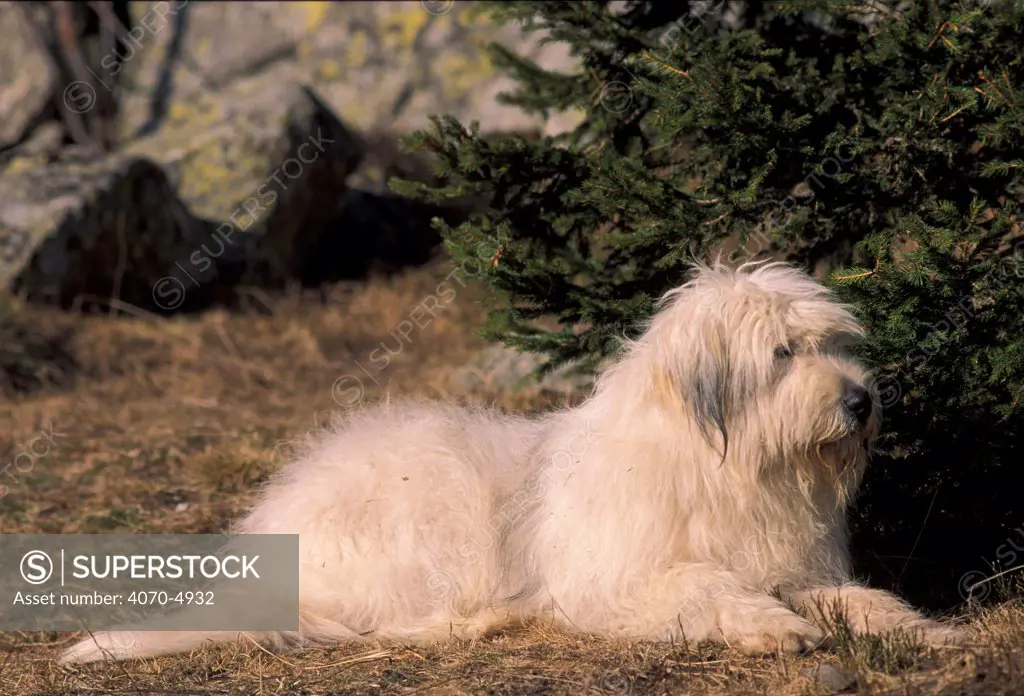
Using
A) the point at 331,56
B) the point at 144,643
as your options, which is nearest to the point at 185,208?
the point at 331,56

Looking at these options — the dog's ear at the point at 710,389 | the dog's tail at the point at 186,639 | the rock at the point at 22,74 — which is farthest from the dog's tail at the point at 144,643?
the rock at the point at 22,74

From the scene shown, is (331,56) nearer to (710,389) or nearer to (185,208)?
(185,208)

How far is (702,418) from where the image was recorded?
161 inches

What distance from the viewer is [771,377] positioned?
4086 millimetres

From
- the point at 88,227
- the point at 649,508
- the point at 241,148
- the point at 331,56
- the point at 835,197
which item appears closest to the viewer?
the point at 649,508

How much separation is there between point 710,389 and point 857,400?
1.62 feet

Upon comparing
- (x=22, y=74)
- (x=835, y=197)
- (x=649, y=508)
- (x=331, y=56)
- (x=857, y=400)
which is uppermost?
(x=22, y=74)

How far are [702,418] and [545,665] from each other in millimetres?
1034

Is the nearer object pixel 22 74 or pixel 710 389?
pixel 710 389

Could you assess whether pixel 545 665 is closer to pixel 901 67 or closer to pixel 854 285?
pixel 854 285

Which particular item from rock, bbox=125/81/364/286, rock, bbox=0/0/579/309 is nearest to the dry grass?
→ rock, bbox=0/0/579/309

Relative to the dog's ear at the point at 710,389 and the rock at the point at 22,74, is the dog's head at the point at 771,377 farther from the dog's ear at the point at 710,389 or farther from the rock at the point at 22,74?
the rock at the point at 22,74

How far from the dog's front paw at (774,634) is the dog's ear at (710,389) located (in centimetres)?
59

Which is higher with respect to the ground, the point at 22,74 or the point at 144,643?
the point at 22,74
